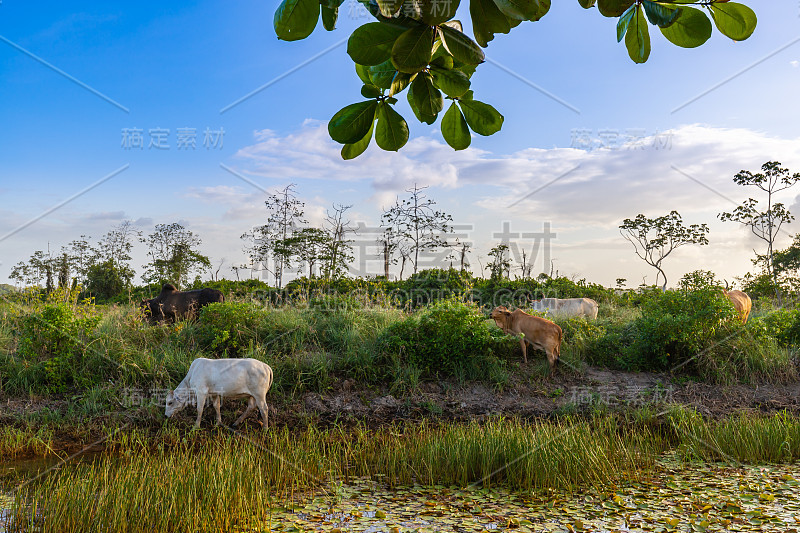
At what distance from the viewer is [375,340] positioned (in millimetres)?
8891

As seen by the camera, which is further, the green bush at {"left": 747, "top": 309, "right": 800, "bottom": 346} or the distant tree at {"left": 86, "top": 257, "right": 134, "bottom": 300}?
the distant tree at {"left": 86, "top": 257, "right": 134, "bottom": 300}

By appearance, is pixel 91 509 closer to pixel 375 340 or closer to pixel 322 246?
pixel 375 340

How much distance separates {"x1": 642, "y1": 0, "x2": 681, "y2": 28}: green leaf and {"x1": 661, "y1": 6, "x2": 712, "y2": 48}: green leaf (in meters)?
0.04

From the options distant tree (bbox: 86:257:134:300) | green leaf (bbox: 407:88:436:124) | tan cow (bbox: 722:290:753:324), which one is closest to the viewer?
green leaf (bbox: 407:88:436:124)

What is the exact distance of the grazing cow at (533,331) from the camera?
8523 millimetres

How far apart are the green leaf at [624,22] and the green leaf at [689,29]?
9 cm

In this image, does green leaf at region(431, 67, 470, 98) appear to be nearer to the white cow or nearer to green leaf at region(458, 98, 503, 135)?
green leaf at region(458, 98, 503, 135)

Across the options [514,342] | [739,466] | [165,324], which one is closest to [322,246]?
[165,324]

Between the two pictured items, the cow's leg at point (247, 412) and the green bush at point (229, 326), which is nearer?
the cow's leg at point (247, 412)

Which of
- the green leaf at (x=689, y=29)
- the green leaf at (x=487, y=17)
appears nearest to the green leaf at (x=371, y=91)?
the green leaf at (x=487, y=17)

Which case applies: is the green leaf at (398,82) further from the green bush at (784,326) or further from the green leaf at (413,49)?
the green bush at (784,326)

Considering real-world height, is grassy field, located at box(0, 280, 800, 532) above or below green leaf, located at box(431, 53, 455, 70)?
below

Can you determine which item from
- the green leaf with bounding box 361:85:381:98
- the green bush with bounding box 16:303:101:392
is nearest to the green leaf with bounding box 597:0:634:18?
the green leaf with bounding box 361:85:381:98

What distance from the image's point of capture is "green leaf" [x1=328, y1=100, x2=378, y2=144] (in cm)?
152
